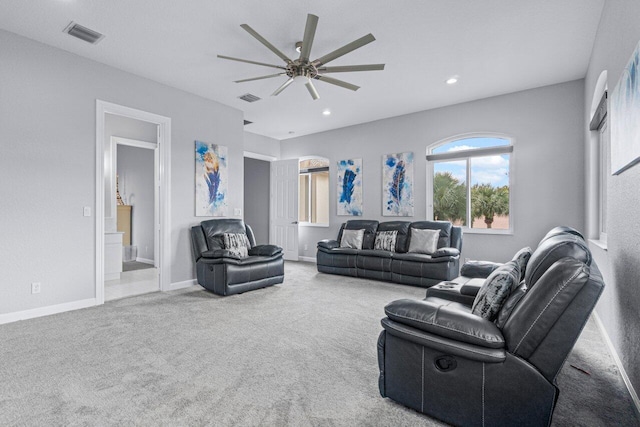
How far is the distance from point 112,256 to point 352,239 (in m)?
4.22

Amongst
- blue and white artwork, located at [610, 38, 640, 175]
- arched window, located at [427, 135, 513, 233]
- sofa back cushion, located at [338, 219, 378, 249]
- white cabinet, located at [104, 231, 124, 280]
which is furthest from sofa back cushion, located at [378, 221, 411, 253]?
white cabinet, located at [104, 231, 124, 280]

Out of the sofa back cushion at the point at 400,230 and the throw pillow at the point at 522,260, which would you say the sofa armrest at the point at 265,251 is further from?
the throw pillow at the point at 522,260

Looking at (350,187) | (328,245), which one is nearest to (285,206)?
(350,187)

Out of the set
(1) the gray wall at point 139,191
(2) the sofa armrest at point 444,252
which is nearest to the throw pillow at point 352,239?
(2) the sofa armrest at point 444,252

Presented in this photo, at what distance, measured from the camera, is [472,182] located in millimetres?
5496

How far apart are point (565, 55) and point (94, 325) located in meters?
6.03

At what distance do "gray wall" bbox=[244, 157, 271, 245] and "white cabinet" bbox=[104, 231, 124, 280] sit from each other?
11.6ft

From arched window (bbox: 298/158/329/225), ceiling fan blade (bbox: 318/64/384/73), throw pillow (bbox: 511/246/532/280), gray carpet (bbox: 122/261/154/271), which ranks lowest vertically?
gray carpet (bbox: 122/261/154/271)

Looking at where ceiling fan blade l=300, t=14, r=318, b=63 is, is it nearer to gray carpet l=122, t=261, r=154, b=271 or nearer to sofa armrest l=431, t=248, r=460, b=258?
sofa armrest l=431, t=248, r=460, b=258

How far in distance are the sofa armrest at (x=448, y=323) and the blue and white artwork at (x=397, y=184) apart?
4453 mm

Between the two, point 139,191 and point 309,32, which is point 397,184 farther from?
point 139,191

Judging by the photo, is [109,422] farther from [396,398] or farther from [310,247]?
[310,247]

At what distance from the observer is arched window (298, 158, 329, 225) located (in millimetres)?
7598

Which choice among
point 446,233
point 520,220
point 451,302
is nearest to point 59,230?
point 451,302
